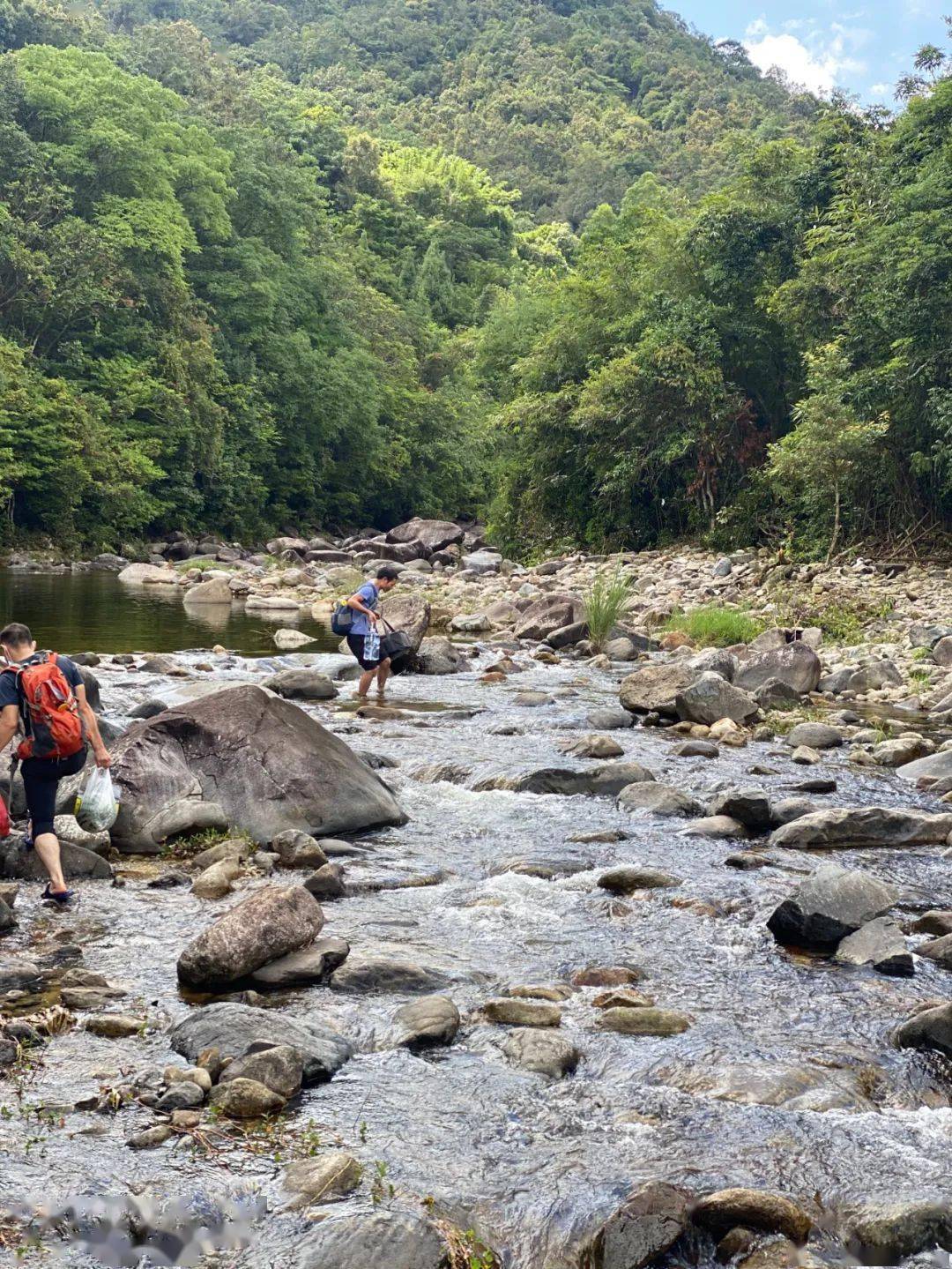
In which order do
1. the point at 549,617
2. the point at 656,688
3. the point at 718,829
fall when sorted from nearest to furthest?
the point at 718,829 < the point at 656,688 < the point at 549,617

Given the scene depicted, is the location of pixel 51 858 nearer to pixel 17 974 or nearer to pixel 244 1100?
pixel 17 974

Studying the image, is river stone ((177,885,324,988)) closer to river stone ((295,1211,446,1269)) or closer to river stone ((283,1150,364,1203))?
river stone ((283,1150,364,1203))

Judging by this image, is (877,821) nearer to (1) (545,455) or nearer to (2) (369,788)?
(2) (369,788)

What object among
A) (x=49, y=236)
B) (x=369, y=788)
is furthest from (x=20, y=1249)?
(x=49, y=236)

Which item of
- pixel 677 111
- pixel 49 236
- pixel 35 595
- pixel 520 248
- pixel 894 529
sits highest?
pixel 677 111

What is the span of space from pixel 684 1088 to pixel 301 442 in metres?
42.5

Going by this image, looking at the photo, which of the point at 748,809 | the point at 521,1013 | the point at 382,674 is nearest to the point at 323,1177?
the point at 521,1013

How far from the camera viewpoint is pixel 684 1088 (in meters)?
4.96

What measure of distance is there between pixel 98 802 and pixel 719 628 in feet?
43.2

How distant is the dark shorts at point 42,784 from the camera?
6957 mm

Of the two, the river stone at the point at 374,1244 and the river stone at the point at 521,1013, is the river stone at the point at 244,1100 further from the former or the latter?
the river stone at the point at 521,1013

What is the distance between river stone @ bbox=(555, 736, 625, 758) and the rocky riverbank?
0.09 feet

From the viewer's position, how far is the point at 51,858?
22.6 feet

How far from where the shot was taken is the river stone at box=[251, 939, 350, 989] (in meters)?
5.83
